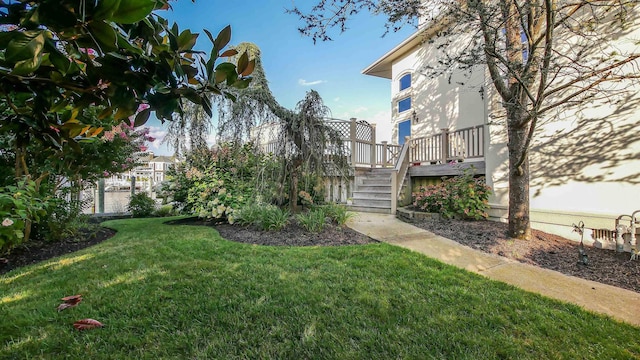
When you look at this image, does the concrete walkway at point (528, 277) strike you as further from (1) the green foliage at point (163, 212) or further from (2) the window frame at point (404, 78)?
(2) the window frame at point (404, 78)

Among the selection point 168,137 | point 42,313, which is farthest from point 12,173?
point 42,313

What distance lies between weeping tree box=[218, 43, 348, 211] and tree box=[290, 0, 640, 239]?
4.55ft

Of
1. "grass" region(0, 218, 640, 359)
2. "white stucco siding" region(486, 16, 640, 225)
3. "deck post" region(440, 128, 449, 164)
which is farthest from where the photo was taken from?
"deck post" region(440, 128, 449, 164)

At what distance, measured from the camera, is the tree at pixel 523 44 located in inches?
120

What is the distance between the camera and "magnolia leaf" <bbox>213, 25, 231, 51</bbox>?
914 mm

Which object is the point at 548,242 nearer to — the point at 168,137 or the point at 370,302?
the point at 370,302

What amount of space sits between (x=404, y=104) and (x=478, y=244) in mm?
7641

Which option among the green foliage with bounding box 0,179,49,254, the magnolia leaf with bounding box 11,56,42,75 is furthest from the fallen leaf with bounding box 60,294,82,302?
the magnolia leaf with bounding box 11,56,42,75

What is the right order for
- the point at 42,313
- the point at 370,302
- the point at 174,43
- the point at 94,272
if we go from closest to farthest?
the point at 174,43 < the point at 42,313 < the point at 370,302 < the point at 94,272

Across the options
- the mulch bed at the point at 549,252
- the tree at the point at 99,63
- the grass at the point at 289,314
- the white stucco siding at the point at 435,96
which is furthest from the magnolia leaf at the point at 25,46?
the white stucco siding at the point at 435,96

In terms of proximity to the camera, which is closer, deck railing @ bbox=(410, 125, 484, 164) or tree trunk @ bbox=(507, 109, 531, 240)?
tree trunk @ bbox=(507, 109, 531, 240)

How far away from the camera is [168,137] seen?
4715 millimetres

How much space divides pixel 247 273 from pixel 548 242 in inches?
183

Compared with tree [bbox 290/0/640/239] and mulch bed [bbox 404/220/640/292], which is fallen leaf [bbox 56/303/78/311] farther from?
mulch bed [bbox 404/220/640/292]
